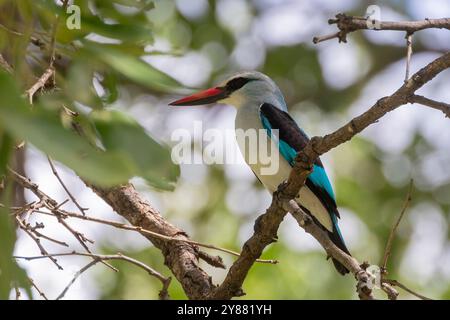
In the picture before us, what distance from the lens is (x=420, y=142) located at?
664 cm

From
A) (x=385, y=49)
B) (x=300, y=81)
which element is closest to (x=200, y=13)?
(x=300, y=81)

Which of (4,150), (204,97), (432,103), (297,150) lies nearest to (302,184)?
(432,103)

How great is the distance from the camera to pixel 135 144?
150 cm

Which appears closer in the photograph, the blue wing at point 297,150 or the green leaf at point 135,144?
the green leaf at point 135,144

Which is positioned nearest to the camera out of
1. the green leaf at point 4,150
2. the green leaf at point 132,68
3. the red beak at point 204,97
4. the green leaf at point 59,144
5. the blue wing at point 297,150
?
the green leaf at point 59,144

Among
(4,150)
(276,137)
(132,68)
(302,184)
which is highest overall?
(276,137)

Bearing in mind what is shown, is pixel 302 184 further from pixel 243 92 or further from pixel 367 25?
pixel 243 92

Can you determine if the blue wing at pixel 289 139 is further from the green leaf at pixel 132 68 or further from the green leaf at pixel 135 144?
the green leaf at pixel 135 144

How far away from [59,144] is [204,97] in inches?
131

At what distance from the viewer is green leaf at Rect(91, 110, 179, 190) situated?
143cm

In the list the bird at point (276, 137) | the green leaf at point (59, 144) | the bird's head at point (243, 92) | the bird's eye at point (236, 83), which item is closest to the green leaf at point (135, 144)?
the green leaf at point (59, 144)

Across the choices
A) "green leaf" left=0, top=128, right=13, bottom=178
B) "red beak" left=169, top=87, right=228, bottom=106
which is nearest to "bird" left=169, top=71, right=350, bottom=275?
"red beak" left=169, top=87, right=228, bottom=106

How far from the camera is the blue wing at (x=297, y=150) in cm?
407

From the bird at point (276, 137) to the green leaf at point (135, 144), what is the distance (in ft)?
7.60
